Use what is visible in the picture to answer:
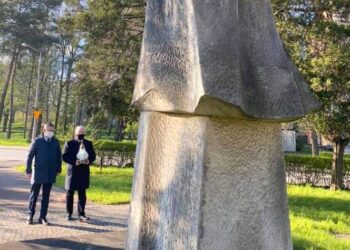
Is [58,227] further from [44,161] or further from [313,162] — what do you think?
[313,162]

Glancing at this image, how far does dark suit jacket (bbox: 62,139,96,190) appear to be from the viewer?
9.67 m

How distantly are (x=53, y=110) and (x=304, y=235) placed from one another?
2189 inches

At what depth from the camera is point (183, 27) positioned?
10.3ft

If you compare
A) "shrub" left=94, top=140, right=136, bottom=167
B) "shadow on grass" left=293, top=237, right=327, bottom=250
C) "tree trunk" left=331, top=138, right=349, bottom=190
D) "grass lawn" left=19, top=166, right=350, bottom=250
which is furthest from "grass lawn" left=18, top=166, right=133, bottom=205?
"tree trunk" left=331, top=138, right=349, bottom=190

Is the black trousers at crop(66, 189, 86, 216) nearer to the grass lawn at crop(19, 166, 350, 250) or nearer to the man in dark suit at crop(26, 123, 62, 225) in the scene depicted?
the man in dark suit at crop(26, 123, 62, 225)

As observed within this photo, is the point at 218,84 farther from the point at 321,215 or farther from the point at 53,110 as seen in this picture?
the point at 53,110

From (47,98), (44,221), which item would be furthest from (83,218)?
(47,98)

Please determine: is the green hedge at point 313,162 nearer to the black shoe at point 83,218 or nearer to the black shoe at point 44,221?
the black shoe at point 83,218

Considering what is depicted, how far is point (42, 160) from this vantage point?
9.10 metres

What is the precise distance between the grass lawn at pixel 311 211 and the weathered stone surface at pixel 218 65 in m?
5.04

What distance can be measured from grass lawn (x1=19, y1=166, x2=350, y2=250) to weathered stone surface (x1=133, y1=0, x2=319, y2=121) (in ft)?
16.5

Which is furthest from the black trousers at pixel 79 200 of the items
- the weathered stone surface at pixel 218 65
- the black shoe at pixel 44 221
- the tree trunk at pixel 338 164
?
the tree trunk at pixel 338 164

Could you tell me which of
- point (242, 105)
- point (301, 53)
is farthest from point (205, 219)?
point (301, 53)

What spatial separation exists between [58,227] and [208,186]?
22.3ft
